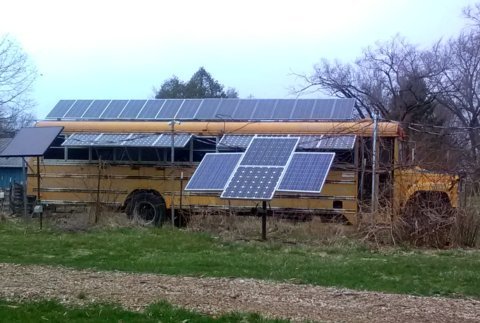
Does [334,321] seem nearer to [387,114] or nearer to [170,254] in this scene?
[170,254]

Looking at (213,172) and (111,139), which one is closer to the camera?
(213,172)

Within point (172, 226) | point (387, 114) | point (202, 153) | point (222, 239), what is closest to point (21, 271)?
point (222, 239)

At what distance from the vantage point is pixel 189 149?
58.6 ft

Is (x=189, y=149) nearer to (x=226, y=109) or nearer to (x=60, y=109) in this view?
(x=226, y=109)

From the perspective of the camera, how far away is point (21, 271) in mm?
10227

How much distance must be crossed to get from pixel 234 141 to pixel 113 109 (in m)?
4.30

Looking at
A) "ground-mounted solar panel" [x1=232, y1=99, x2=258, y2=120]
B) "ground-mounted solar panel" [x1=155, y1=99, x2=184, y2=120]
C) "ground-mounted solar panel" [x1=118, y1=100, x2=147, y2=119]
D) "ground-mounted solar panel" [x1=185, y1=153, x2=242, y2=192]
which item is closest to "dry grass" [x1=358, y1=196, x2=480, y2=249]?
"ground-mounted solar panel" [x1=185, y1=153, x2=242, y2=192]

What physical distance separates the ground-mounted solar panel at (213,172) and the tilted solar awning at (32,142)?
4.08 meters

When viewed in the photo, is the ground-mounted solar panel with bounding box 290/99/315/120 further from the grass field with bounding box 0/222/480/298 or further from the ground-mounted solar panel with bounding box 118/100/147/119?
the grass field with bounding box 0/222/480/298

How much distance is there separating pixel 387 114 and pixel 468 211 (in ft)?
95.1

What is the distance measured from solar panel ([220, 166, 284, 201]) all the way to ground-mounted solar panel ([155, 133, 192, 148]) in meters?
2.59

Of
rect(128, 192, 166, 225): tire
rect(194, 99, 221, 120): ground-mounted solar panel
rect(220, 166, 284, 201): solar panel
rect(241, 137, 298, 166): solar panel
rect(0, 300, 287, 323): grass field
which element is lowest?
rect(0, 300, 287, 323): grass field

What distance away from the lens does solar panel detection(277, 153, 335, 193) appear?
14438 mm

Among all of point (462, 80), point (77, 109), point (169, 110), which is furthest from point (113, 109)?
point (462, 80)
